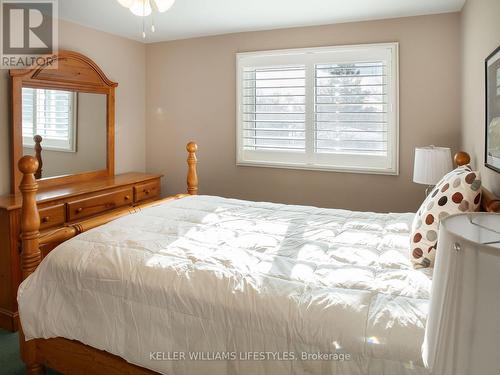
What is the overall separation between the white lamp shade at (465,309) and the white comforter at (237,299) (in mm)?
619

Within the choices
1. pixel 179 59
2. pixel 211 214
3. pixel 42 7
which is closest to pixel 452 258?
pixel 211 214

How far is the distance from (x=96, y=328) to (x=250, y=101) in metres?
2.88

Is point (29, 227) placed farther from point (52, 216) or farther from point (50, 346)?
point (52, 216)

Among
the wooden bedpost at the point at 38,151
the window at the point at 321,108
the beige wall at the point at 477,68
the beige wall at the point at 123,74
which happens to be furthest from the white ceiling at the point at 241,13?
the wooden bedpost at the point at 38,151

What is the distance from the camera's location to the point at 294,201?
3963 millimetres

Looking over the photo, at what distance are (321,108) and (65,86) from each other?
2325 millimetres

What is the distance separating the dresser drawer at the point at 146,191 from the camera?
3.80m

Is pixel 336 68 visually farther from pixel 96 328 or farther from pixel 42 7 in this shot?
pixel 96 328

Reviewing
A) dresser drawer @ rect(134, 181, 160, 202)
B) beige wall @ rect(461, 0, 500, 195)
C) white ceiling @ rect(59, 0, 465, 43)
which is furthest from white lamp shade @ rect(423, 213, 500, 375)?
dresser drawer @ rect(134, 181, 160, 202)

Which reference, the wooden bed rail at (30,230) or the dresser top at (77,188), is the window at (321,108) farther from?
the wooden bed rail at (30,230)

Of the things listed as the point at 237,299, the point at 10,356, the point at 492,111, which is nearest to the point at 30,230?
the point at 10,356

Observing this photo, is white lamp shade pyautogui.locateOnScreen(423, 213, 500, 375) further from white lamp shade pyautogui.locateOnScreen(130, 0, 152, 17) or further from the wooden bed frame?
white lamp shade pyautogui.locateOnScreen(130, 0, 152, 17)

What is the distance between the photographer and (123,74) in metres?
4.20

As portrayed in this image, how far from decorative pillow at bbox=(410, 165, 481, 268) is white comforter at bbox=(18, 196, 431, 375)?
80mm
